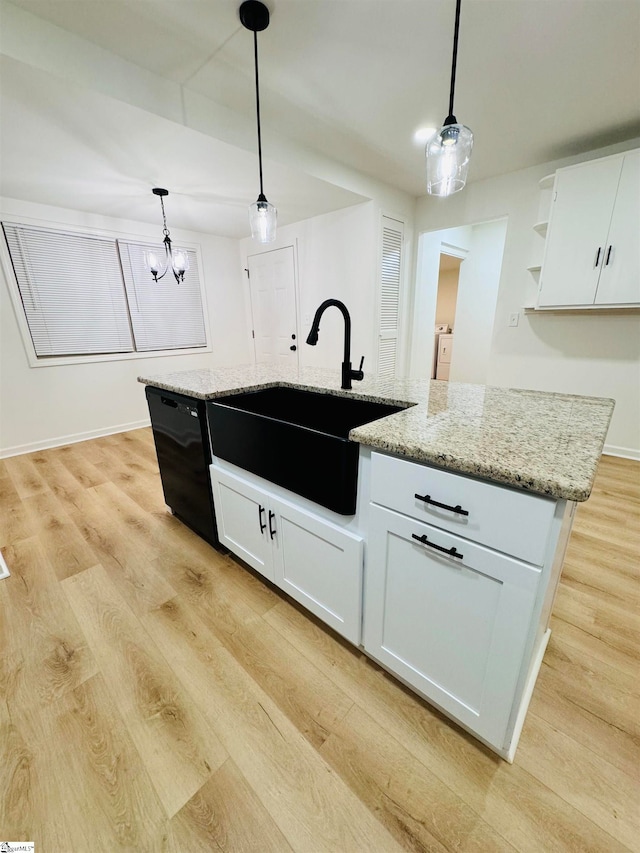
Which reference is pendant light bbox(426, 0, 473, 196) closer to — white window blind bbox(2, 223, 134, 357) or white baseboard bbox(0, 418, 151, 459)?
white window blind bbox(2, 223, 134, 357)

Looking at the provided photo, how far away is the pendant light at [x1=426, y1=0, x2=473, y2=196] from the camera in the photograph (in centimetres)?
115

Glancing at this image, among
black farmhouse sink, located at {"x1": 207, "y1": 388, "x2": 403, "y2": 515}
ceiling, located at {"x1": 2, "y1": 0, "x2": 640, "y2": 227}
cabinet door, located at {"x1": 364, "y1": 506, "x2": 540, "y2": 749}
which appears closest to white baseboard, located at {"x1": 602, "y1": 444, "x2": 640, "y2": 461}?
ceiling, located at {"x1": 2, "y1": 0, "x2": 640, "y2": 227}

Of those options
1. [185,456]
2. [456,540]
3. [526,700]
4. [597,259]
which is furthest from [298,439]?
[597,259]

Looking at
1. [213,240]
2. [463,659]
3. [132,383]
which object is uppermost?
[213,240]

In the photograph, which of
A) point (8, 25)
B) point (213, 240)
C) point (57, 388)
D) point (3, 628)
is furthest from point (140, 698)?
point (213, 240)

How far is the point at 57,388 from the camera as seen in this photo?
355 cm

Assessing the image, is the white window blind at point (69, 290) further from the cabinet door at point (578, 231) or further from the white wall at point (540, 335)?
the cabinet door at point (578, 231)

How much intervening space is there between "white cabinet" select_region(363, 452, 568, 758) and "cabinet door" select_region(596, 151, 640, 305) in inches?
103

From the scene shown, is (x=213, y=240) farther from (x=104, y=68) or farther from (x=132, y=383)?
(x=104, y=68)

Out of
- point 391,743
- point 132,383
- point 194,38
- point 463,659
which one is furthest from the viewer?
point 132,383

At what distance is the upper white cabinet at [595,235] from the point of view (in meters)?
2.39

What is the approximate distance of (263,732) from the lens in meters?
1.09

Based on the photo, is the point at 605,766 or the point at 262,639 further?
the point at 262,639

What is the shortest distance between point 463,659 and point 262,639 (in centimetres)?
82
